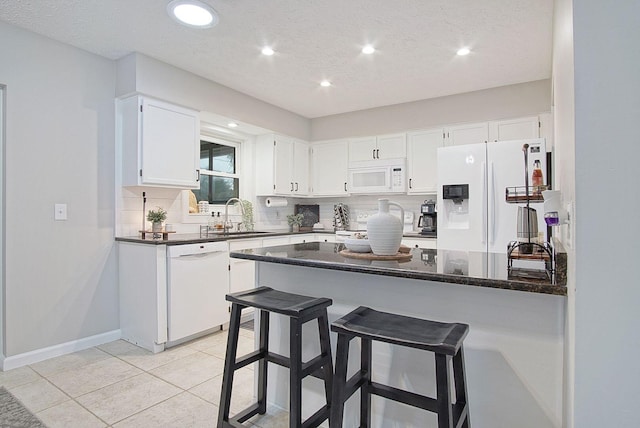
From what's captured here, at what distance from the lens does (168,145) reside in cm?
321

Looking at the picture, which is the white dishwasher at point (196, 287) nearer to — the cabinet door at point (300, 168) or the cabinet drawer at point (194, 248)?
the cabinet drawer at point (194, 248)

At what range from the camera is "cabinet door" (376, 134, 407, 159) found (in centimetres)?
433

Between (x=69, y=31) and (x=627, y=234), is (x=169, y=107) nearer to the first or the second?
(x=69, y=31)

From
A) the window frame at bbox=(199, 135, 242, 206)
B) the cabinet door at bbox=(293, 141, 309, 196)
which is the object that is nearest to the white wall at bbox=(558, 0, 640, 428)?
the window frame at bbox=(199, 135, 242, 206)

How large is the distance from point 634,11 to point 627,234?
54 centimetres

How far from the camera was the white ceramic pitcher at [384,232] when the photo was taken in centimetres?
175

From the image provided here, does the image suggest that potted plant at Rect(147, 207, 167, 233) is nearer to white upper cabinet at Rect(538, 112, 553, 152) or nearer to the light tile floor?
the light tile floor

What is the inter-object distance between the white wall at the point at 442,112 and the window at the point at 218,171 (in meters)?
1.28

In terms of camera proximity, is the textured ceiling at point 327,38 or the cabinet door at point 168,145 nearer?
the textured ceiling at point 327,38

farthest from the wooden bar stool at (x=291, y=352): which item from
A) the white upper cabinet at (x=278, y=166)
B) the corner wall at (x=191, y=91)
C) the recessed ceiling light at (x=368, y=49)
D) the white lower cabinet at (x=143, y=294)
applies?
the white upper cabinet at (x=278, y=166)

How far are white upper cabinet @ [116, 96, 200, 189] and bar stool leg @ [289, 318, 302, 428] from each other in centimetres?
221

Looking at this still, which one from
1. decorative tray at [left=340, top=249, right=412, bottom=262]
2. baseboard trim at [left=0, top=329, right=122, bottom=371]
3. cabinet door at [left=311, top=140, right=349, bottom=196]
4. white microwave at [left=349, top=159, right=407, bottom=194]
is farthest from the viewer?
cabinet door at [left=311, top=140, right=349, bottom=196]

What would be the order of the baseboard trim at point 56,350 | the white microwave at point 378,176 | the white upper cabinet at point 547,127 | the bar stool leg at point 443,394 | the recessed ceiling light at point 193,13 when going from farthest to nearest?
1. the white microwave at point 378,176
2. the white upper cabinet at point 547,127
3. the baseboard trim at point 56,350
4. the recessed ceiling light at point 193,13
5. the bar stool leg at point 443,394

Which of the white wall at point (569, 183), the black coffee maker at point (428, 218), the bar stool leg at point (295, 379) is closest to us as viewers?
the white wall at point (569, 183)
